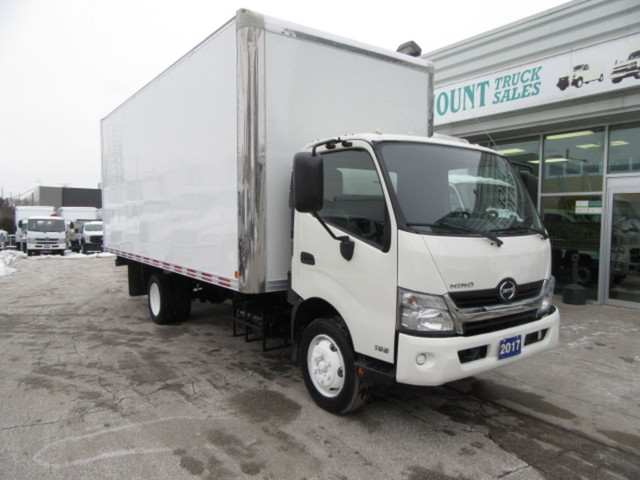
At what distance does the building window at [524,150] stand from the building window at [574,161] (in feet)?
0.61

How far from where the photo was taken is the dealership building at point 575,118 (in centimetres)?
799

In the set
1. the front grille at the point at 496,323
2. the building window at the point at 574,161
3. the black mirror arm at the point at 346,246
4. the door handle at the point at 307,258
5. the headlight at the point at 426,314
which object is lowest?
the front grille at the point at 496,323

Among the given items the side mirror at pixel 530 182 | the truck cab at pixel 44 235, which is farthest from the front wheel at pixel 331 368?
the truck cab at pixel 44 235

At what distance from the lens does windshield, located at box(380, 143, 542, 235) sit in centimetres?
345

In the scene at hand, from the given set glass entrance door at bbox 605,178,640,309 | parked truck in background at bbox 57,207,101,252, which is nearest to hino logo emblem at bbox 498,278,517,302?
glass entrance door at bbox 605,178,640,309

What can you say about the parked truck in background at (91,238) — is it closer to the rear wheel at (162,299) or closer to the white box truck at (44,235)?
the white box truck at (44,235)

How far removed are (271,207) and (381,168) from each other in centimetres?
131

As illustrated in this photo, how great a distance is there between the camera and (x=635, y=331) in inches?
273

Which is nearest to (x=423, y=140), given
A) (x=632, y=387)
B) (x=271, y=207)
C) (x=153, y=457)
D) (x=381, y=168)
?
(x=381, y=168)

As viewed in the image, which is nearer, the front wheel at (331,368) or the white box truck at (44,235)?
the front wheel at (331,368)

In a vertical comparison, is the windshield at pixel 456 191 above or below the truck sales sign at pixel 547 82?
below

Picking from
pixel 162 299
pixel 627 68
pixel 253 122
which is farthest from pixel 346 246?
pixel 627 68

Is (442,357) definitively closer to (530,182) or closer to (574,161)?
(530,182)

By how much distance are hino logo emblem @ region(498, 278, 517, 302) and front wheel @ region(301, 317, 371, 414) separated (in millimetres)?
1256
